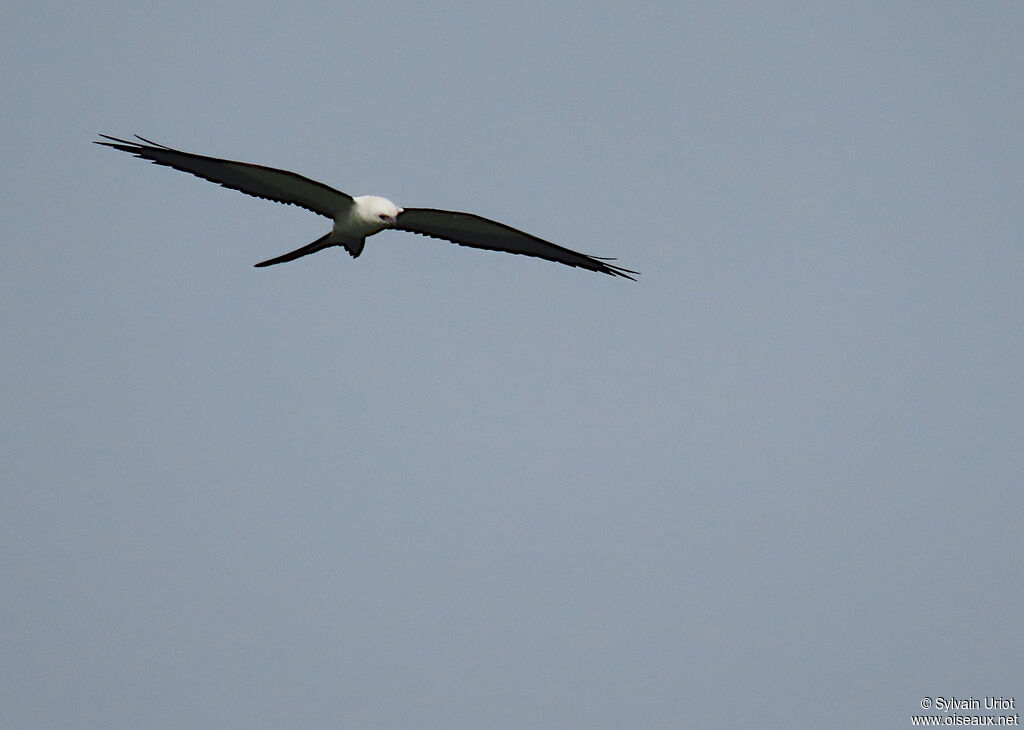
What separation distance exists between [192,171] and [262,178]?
39.4 inches

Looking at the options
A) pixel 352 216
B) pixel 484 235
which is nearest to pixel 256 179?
pixel 352 216

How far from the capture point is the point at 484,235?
20094mm

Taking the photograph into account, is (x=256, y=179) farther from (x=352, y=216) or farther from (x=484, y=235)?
(x=484, y=235)

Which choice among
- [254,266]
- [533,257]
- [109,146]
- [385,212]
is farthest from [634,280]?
[109,146]

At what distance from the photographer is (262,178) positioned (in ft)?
61.6

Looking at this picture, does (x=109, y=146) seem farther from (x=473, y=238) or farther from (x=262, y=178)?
(x=473, y=238)

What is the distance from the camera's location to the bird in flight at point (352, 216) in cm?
1842

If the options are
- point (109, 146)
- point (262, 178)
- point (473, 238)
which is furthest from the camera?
point (473, 238)

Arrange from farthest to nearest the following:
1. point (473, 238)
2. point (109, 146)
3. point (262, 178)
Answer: point (473, 238) < point (262, 178) < point (109, 146)

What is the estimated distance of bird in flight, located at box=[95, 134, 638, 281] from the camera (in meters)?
18.4

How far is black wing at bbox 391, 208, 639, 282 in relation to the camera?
1956cm

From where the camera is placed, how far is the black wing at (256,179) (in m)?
17.9

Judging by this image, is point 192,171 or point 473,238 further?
point 473,238

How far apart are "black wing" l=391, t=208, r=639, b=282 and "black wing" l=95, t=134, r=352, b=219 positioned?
112cm
